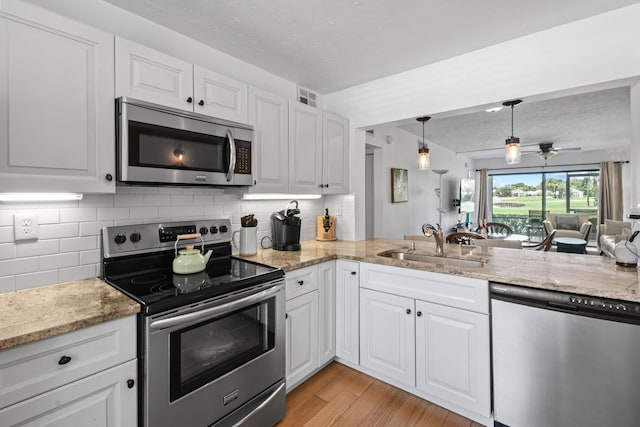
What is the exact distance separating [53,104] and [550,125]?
6028 millimetres

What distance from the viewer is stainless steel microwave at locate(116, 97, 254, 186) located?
60.9 inches

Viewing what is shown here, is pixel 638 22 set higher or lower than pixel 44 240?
higher

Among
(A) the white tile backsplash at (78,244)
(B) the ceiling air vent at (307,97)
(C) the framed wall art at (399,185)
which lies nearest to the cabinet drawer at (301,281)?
(A) the white tile backsplash at (78,244)

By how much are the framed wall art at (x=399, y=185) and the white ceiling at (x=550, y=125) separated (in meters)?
0.72

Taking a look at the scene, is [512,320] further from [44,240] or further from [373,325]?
[44,240]

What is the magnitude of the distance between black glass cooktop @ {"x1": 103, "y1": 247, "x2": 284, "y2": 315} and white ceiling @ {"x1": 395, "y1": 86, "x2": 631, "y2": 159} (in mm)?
1995

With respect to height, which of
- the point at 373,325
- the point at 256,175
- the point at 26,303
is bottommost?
the point at 373,325

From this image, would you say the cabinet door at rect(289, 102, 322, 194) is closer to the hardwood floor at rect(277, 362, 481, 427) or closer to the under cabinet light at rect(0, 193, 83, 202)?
the under cabinet light at rect(0, 193, 83, 202)

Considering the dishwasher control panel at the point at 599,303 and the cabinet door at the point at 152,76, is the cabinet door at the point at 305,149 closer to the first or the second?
the cabinet door at the point at 152,76

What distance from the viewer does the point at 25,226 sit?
150 centimetres

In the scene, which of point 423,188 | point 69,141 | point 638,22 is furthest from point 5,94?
point 423,188

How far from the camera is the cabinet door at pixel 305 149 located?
2.50m

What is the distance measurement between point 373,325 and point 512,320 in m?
0.90

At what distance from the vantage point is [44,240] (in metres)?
1.56
